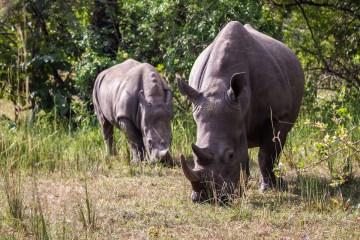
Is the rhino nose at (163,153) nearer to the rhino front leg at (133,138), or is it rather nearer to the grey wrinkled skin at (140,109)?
the grey wrinkled skin at (140,109)

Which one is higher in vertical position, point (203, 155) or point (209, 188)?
point (203, 155)

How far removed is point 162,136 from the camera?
10180mm

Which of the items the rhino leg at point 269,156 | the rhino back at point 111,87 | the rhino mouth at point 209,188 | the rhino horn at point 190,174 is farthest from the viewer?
the rhino back at point 111,87

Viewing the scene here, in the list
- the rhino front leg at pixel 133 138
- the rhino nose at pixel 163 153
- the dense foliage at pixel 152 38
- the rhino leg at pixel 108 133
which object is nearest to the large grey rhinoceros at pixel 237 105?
the rhino nose at pixel 163 153

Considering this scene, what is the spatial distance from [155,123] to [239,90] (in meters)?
3.20

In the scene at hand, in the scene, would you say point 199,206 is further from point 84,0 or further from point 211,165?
point 84,0

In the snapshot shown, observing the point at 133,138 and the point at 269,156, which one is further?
the point at 133,138

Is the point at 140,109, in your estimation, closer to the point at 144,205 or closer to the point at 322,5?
the point at 144,205

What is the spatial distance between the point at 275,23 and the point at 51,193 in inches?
233

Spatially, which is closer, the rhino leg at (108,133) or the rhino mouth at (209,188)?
the rhino mouth at (209,188)

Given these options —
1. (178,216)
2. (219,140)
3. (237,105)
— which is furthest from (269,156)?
(178,216)

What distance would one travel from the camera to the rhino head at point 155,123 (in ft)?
33.3

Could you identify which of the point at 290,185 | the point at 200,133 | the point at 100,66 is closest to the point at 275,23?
the point at 100,66

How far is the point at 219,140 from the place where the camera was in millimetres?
7039
